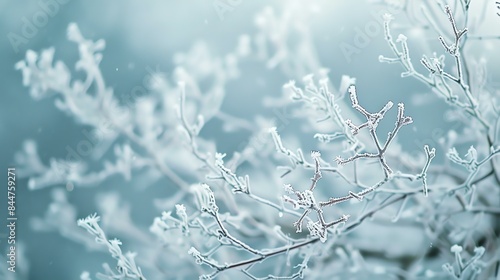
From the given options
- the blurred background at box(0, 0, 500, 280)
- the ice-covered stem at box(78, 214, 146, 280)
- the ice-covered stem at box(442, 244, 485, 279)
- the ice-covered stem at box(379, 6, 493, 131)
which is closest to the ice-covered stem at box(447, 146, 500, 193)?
the ice-covered stem at box(379, 6, 493, 131)

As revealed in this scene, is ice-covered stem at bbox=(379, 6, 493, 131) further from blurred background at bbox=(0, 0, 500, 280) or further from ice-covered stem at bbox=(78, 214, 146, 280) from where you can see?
blurred background at bbox=(0, 0, 500, 280)

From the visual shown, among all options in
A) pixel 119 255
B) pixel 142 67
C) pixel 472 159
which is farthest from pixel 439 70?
pixel 142 67

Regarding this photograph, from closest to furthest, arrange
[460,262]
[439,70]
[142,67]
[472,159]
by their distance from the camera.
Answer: [439,70] < [472,159] < [460,262] < [142,67]

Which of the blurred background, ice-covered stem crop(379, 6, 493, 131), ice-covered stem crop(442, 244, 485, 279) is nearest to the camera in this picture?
ice-covered stem crop(379, 6, 493, 131)

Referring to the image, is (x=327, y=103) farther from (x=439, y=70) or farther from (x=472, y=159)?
(x=472, y=159)

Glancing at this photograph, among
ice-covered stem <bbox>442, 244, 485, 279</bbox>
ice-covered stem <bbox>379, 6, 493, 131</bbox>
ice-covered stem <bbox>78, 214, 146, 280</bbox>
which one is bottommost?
ice-covered stem <bbox>442, 244, 485, 279</bbox>

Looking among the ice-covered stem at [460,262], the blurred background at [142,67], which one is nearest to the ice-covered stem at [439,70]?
the ice-covered stem at [460,262]

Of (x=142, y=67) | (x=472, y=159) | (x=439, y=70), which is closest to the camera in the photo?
(x=439, y=70)

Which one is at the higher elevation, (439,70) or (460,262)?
(439,70)

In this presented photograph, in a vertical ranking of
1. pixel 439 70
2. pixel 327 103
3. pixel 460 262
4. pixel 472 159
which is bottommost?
pixel 460 262
